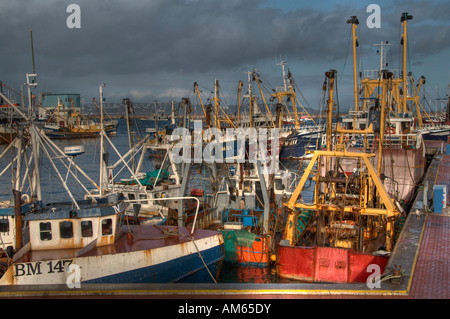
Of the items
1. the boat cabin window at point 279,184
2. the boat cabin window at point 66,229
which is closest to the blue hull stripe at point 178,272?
the boat cabin window at point 66,229

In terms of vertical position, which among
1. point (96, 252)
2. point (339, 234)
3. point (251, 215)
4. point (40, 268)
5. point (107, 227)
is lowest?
point (339, 234)

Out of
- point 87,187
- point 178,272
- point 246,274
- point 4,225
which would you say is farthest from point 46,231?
point 87,187

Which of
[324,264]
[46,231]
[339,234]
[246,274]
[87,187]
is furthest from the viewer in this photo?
[87,187]

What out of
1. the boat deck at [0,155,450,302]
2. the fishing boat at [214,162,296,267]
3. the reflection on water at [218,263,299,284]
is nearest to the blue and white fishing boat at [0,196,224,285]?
the boat deck at [0,155,450,302]

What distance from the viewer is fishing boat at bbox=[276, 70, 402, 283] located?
15.0 m

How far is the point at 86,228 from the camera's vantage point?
13.1 m

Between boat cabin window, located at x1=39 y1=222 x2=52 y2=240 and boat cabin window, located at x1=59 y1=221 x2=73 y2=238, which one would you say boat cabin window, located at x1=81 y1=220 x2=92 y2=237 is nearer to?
boat cabin window, located at x1=59 y1=221 x2=73 y2=238

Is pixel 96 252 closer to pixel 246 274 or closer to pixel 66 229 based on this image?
pixel 66 229

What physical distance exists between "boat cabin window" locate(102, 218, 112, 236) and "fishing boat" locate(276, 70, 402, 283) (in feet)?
22.0

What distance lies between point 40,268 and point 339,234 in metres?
11.6

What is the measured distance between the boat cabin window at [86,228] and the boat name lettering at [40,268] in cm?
129
